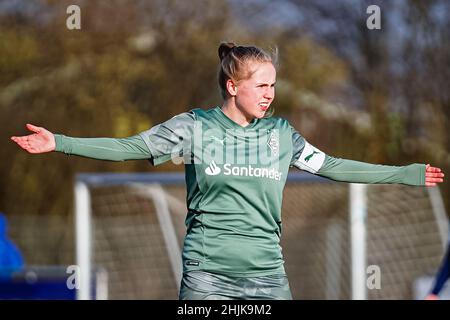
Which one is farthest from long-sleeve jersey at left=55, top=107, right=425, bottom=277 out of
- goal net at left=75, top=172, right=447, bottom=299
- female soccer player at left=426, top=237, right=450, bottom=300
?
goal net at left=75, top=172, right=447, bottom=299

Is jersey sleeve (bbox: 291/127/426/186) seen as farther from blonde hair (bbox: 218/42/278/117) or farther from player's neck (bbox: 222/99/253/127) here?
blonde hair (bbox: 218/42/278/117)

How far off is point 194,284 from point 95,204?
23.0 ft

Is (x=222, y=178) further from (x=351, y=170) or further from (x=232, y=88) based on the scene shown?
(x=351, y=170)

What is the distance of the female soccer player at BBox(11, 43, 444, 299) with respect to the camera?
398cm

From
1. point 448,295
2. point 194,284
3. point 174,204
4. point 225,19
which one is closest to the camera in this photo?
point 194,284

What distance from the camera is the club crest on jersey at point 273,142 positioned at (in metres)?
4.14

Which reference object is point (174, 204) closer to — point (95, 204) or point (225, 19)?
point (95, 204)

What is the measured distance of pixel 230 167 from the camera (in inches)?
159

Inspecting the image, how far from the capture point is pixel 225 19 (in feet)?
50.1

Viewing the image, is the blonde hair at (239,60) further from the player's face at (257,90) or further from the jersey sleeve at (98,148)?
the jersey sleeve at (98,148)

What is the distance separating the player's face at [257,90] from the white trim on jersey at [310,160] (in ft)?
0.92

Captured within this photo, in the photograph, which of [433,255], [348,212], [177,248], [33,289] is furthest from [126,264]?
[433,255]

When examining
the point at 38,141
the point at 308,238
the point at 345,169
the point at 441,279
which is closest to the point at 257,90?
the point at 345,169

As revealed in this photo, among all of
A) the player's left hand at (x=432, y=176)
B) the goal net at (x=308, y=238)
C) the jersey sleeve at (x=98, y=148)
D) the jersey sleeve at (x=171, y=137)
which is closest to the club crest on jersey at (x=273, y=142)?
the jersey sleeve at (x=171, y=137)
